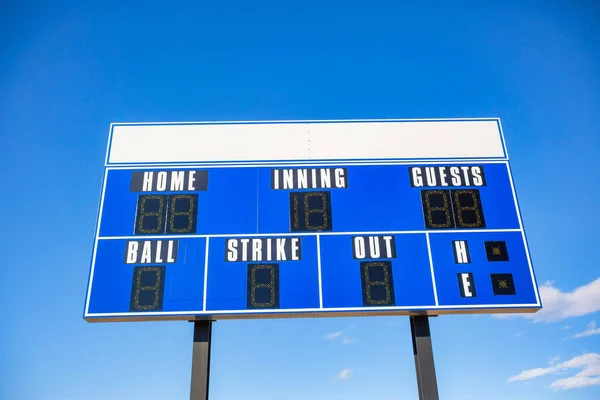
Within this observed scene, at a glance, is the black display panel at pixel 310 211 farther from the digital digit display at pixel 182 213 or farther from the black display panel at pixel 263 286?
the digital digit display at pixel 182 213

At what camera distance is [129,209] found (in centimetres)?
1001

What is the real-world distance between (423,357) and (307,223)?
3056 mm

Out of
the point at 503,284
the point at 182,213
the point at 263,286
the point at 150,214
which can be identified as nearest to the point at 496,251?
the point at 503,284

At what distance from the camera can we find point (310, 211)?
32.9 ft

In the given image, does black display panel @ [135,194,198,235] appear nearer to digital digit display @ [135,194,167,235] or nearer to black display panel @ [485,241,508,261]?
digital digit display @ [135,194,167,235]

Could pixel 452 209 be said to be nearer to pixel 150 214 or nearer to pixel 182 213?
pixel 182 213

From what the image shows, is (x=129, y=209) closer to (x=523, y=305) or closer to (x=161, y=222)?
(x=161, y=222)

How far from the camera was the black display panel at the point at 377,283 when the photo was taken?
9312 millimetres

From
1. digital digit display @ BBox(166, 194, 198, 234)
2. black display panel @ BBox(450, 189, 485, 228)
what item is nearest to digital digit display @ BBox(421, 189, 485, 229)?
black display panel @ BBox(450, 189, 485, 228)

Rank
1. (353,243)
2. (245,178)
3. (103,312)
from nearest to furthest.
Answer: (103,312) < (353,243) < (245,178)

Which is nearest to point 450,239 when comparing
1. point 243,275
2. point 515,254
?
point 515,254

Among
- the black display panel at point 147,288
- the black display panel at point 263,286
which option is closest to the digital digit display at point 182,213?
the black display panel at point 147,288

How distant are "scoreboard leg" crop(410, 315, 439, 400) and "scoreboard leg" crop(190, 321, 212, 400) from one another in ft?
11.7

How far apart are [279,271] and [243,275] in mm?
609
